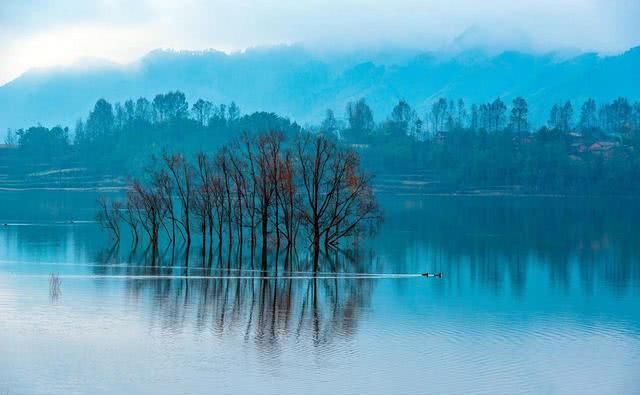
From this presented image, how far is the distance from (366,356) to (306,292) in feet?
46.3

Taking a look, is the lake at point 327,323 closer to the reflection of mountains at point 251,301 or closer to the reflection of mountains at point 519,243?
the reflection of mountains at point 251,301

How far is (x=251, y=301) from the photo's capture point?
40438mm

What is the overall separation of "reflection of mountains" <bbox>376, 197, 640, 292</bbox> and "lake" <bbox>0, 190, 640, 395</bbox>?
376 mm

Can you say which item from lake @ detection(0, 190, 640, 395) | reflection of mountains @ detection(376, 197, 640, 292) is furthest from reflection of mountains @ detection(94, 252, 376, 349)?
reflection of mountains @ detection(376, 197, 640, 292)

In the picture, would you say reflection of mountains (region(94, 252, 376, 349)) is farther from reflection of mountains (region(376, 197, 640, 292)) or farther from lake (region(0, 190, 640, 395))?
reflection of mountains (region(376, 197, 640, 292))

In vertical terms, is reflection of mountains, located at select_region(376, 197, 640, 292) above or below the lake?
above

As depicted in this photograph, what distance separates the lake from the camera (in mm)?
27000

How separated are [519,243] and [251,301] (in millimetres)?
36114

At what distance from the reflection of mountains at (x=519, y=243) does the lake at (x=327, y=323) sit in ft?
1.23

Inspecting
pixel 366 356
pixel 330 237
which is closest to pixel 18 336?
pixel 366 356

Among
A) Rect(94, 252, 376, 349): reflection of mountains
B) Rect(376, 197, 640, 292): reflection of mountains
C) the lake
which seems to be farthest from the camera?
Rect(376, 197, 640, 292): reflection of mountains

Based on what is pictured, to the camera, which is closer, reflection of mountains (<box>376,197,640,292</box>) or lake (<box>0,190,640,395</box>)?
lake (<box>0,190,640,395</box>)

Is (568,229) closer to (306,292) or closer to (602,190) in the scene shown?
(306,292)

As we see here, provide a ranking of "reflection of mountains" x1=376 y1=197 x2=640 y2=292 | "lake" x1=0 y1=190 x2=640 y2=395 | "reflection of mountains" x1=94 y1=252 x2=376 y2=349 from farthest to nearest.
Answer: "reflection of mountains" x1=376 y1=197 x2=640 y2=292 < "reflection of mountains" x1=94 y1=252 x2=376 y2=349 < "lake" x1=0 y1=190 x2=640 y2=395
